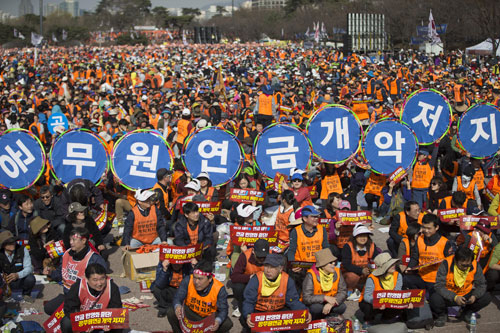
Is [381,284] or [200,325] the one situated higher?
[381,284]

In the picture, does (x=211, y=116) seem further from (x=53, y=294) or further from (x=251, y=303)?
(x=251, y=303)

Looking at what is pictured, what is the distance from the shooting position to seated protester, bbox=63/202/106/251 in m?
8.56

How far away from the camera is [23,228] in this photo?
9219mm

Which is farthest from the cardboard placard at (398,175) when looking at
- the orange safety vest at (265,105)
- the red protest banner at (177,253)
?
the orange safety vest at (265,105)

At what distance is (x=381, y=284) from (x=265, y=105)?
34.3 feet

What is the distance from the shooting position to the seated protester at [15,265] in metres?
8.11

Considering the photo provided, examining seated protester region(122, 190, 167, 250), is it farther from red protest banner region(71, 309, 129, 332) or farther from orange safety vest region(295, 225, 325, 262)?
red protest banner region(71, 309, 129, 332)

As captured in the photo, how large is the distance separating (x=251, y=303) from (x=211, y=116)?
11.5 meters

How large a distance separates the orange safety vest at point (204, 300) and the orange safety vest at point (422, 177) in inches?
219

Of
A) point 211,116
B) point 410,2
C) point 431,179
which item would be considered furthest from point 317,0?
point 431,179

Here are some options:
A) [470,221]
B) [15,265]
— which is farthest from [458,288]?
[15,265]

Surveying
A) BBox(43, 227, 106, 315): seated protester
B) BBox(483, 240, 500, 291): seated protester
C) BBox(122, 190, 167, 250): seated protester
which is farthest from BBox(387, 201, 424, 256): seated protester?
BBox(43, 227, 106, 315): seated protester

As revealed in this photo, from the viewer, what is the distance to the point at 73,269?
744 cm

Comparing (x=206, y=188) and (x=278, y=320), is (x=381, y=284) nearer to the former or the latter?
(x=278, y=320)
